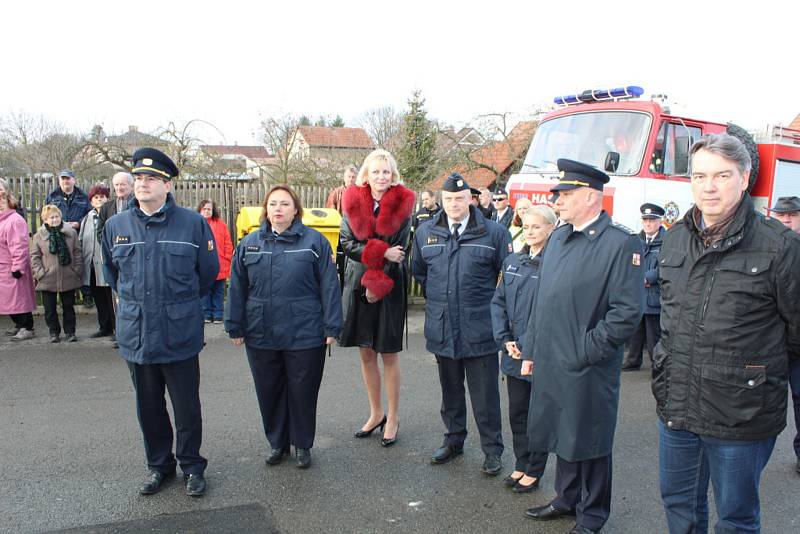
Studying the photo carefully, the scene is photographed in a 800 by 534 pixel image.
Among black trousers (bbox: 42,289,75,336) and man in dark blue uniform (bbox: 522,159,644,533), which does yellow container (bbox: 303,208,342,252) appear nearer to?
black trousers (bbox: 42,289,75,336)

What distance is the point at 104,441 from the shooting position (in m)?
4.95

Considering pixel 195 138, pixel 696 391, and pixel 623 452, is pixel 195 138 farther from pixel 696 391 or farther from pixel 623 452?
pixel 696 391

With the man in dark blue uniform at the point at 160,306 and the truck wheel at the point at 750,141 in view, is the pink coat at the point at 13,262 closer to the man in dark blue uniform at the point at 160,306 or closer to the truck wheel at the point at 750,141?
the man in dark blue uniform at the point at 160,306

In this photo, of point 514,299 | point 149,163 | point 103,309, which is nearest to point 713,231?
point 514,299

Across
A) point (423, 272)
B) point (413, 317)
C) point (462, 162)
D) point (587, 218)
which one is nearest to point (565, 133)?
point (413, 317)

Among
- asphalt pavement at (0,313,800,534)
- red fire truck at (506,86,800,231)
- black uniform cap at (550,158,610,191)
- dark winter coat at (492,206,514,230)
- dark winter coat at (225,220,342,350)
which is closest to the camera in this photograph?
black uniform cap at (550,158,610,191)

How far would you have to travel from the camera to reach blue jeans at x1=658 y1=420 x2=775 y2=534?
2777mm

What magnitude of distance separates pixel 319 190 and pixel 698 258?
9.66 metres

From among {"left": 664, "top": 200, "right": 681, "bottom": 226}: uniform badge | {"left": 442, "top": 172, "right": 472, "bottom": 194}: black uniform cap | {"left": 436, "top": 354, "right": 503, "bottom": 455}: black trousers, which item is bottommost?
{"left": 436, "top": 354, "right": 503, "bottom": 455}: black trousers

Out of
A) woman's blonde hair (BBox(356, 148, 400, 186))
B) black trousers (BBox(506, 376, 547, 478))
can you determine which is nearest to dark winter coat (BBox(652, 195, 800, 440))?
black trousers (BBox(506, 376, 547, 478))

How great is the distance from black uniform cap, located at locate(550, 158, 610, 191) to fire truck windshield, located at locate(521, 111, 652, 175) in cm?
556

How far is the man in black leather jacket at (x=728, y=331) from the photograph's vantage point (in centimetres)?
267

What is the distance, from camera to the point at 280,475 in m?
4.45

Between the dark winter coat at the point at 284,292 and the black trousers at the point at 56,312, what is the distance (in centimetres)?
458
